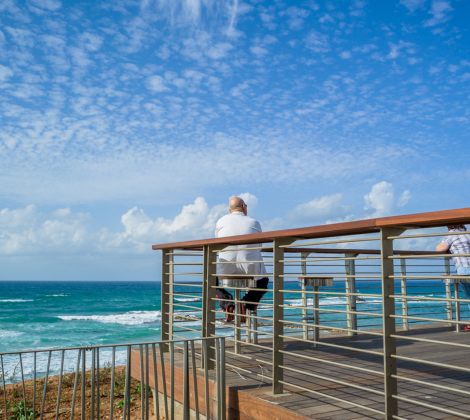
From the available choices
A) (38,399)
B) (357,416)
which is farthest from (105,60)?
(357,416)

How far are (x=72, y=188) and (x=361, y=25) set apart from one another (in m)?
29.3

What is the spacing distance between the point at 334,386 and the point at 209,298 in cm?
123

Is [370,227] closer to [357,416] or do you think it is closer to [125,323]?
[357,416]

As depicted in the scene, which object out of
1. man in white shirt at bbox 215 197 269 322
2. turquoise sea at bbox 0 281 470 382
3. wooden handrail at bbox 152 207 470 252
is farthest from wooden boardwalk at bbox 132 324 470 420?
turquoise sea at bbox 0 281 470 382

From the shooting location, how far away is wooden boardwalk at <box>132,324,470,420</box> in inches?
113

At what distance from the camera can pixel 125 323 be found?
27781 millimetres

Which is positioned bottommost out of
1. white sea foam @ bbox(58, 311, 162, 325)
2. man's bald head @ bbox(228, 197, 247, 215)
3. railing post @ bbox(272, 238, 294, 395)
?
white sea foam @ bbox(58, 311, 162, 325)

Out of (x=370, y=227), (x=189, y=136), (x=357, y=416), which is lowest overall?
(x=357, y=416)

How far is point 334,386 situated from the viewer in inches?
134

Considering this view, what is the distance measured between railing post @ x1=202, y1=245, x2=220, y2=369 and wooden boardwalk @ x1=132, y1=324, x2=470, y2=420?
22cm

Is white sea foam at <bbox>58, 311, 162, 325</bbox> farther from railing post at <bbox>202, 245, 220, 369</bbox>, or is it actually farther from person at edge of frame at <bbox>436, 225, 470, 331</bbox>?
railing post at <bbox>202, 245, 220, 369</bbox>

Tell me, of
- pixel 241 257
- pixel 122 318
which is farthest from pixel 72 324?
pixel 241 257

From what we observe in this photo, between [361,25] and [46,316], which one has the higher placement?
[361,25]

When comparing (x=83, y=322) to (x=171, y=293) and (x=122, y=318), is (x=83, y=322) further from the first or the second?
(x=171, y=293)
